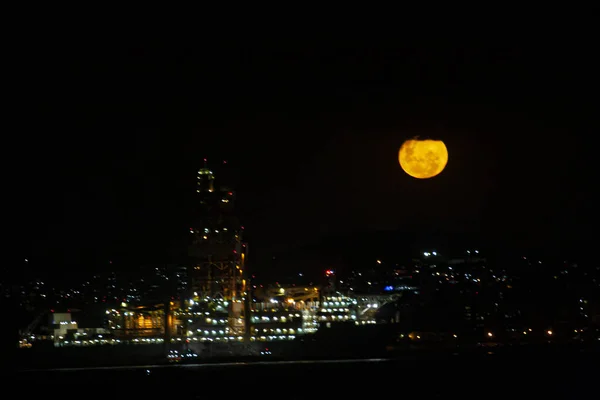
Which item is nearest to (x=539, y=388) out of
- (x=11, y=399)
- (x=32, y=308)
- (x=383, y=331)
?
(x=11, y=399)

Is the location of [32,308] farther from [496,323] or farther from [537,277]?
[537,277]

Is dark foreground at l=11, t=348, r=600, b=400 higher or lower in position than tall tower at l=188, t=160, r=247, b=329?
lower

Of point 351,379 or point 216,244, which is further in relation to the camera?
point 216,244

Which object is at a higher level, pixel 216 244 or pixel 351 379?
pixel 216 244

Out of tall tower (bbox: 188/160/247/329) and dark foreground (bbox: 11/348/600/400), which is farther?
tall tower (bbox: 188/160/247/329)
